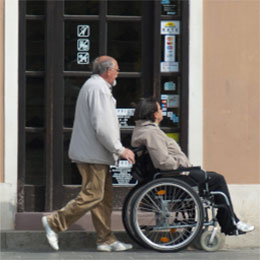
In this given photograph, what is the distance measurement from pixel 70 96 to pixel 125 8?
108 cm

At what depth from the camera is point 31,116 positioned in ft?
30.4

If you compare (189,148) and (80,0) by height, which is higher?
(80,0)

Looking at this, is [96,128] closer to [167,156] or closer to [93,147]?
[93,147]

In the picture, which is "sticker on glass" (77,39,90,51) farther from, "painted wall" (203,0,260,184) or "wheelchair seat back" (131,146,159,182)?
"wheelchair seat back" (131,146,159,182)

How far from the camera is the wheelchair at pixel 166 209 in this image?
8227 millimetres

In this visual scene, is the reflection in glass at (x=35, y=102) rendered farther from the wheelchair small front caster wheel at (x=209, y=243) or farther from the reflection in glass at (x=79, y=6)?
the wheelchair small front caster wheel at (x=209, y=243)

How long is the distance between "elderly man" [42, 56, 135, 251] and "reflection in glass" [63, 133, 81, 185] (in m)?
1.10

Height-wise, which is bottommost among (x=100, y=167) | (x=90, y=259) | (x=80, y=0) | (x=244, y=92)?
(x=90, y=259)

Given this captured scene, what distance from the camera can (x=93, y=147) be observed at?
812 cm

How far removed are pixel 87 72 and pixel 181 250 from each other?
7.09 ft

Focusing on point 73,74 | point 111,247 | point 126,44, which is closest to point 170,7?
point 126,44

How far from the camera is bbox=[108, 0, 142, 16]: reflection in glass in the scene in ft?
30.7

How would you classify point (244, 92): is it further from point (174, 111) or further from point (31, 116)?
point (31, 116)

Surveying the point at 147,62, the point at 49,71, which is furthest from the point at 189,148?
the point at 49,71
